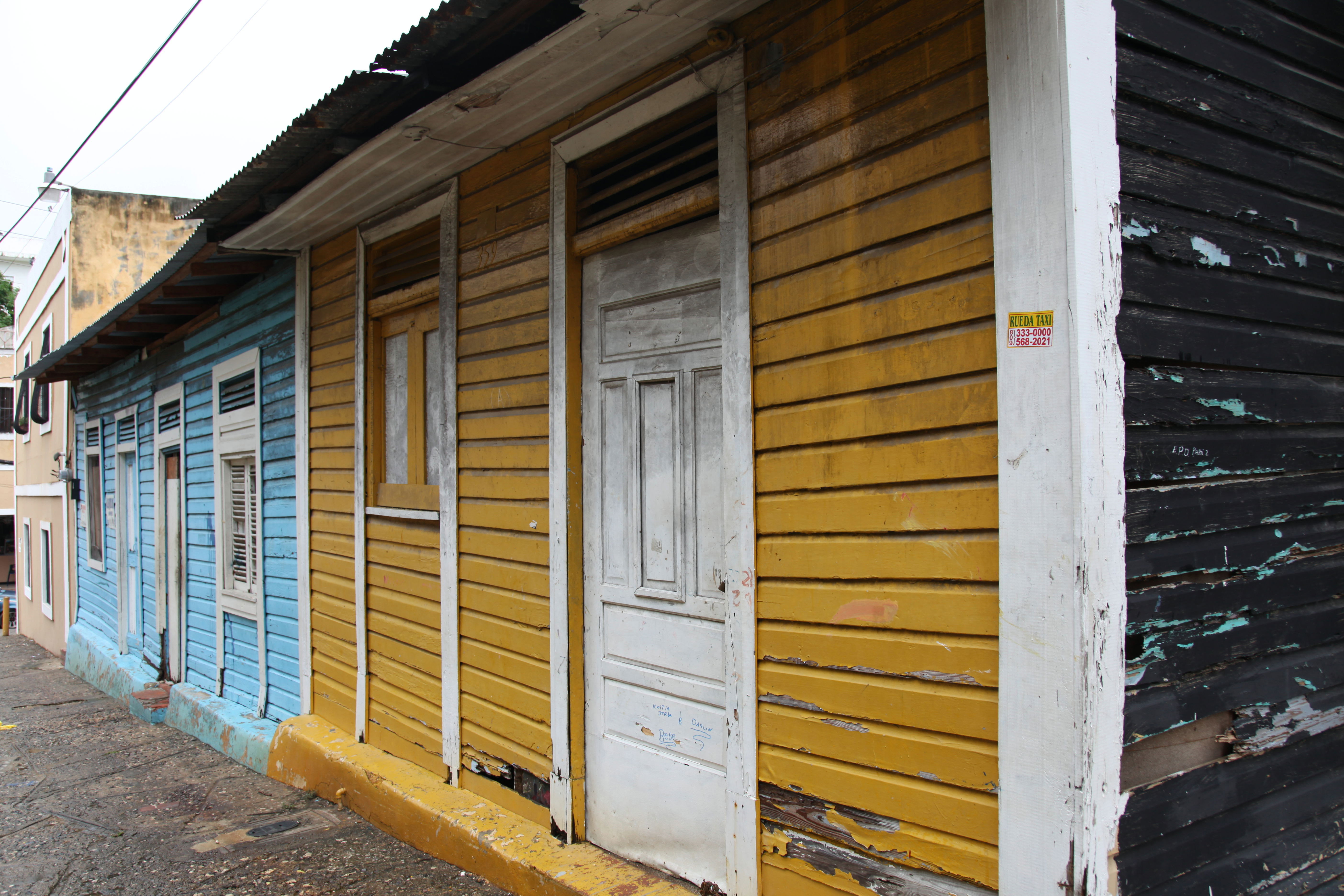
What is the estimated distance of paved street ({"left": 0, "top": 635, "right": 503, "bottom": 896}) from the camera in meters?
4.30

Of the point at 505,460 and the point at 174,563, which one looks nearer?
the point at 505,460

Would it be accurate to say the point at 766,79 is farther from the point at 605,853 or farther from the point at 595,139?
the point at 605,853

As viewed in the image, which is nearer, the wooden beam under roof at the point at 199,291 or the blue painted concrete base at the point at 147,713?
the wooden beam under roof at the point at 199,291

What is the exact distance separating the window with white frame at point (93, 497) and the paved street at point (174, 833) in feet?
16.0

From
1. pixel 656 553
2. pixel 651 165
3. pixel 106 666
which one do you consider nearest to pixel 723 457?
pixel 656 553

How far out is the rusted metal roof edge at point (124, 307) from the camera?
258 inches

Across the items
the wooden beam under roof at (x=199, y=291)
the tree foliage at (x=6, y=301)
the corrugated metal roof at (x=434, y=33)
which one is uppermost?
the tree foliage at (x=6, y=301)

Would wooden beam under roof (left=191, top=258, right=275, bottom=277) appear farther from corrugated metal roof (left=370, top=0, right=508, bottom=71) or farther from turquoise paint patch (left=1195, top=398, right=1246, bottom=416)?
turquoise paint patch (left=1195, top=398, right=1246, bottom=416)

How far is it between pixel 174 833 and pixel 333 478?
2299 millimetres

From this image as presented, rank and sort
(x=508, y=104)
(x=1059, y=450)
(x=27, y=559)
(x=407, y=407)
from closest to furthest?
(x=1059, y=450)
(x=508, y=104)
(x=407, y=407)
(x=27, y=559)

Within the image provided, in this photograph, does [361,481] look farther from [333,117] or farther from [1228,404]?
[1228,404]

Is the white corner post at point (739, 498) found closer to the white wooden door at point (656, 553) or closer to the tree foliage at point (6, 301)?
the white wooden door at point (656, 553)

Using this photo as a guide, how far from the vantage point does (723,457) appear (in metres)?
3.14

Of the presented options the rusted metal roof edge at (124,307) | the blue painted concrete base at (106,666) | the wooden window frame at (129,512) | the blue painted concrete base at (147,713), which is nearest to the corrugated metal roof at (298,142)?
the rusted metal roof edge at (124,307)
